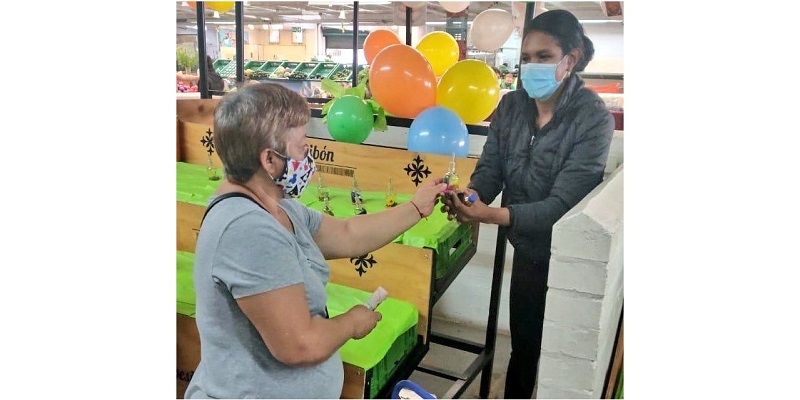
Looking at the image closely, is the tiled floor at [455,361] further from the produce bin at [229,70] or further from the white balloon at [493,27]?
the produce bin at [229,70]

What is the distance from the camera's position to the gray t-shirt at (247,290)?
0.86 meters

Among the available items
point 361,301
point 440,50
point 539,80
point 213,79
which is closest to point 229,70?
point 213,79

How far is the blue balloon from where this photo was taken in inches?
58.4

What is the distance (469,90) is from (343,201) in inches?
19.4

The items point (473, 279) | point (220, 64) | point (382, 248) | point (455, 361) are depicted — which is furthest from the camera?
point (455, 361)

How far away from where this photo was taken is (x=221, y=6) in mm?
1387

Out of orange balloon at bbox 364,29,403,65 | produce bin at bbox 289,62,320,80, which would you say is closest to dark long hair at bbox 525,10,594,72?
orange balloon at bbox 364,29,403,65

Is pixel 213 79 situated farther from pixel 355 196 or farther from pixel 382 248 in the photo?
pixel 382 248

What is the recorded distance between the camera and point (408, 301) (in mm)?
1471

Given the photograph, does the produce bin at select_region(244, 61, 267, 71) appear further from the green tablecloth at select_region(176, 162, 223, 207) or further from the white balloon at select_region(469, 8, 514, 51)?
the white balloon at select_region(469, 8, 514, 51)
